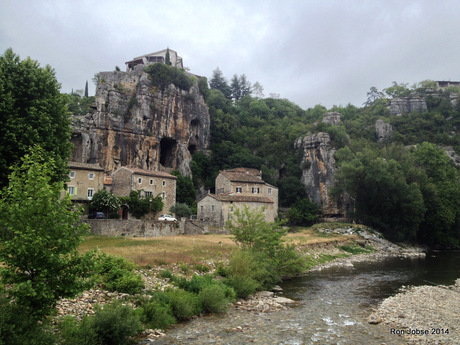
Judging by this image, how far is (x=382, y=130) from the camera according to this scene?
92.8 meters

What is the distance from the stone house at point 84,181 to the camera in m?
→ 46.5

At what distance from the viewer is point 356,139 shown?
292 feet

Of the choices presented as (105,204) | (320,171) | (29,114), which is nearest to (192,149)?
(320,171)

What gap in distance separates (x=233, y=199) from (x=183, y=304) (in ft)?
114

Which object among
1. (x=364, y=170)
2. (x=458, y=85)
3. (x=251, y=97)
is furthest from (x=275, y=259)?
(x=458, y=85)

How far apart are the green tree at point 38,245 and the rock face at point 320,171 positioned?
6632 centimetres

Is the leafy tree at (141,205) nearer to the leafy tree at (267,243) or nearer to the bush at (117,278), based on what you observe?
the leafy tree at (267,243)

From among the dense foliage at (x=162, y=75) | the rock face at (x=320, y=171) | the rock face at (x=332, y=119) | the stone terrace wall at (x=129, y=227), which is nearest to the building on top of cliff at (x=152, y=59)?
the dense foliage at (x=162, y=75)

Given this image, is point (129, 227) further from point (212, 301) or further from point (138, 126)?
point (138, 126)

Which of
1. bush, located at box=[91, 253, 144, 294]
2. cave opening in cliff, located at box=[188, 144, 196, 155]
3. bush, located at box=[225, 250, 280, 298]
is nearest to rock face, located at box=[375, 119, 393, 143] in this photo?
cave opening in cliff, located at box=[188, 144, 196, 155]

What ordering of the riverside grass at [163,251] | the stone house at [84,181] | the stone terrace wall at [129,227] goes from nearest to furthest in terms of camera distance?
the riverside grass at [163,251]
the stone terrace wall at [129,227]
the stone house at [84,181]

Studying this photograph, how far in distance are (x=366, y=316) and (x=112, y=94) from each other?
206ft

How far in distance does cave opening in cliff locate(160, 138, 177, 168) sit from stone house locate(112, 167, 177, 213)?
18.6 metres

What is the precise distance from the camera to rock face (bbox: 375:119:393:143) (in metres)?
91.7
